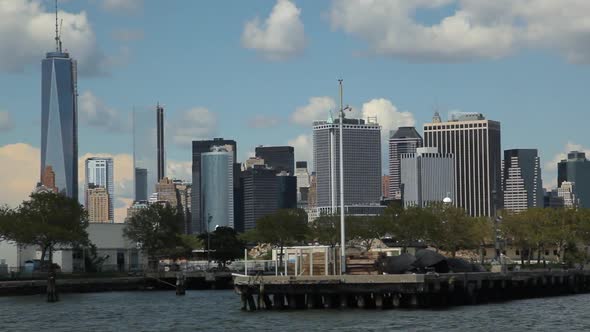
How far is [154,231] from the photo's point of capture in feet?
614

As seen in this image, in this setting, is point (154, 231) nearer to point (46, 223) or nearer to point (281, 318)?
point (46, 223)

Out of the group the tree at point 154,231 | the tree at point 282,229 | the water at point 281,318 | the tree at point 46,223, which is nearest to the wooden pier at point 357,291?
the water at point 281,318

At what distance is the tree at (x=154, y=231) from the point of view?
186 metres

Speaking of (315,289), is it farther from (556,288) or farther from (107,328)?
(556,288)

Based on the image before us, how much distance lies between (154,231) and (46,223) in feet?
103

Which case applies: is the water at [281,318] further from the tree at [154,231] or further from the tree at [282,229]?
the tree at [282,229]

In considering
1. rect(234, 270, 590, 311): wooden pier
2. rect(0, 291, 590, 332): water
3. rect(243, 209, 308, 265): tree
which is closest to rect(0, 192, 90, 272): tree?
rect(243, 209, 308, 265): tree

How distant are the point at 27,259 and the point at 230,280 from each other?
3549cm

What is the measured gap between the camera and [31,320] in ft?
294

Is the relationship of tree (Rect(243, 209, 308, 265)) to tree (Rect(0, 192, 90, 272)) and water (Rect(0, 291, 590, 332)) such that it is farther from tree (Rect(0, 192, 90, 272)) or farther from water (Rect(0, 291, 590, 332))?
water (Rect(0, 291, 590, 332))

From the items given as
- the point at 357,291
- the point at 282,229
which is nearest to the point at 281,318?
the point at 357,291

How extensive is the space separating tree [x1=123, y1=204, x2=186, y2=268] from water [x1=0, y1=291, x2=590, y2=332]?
240 ft

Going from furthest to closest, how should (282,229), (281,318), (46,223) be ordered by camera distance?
(282,229) → (46,223) → (281,318)

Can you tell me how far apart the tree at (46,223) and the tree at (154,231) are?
49.4ft
